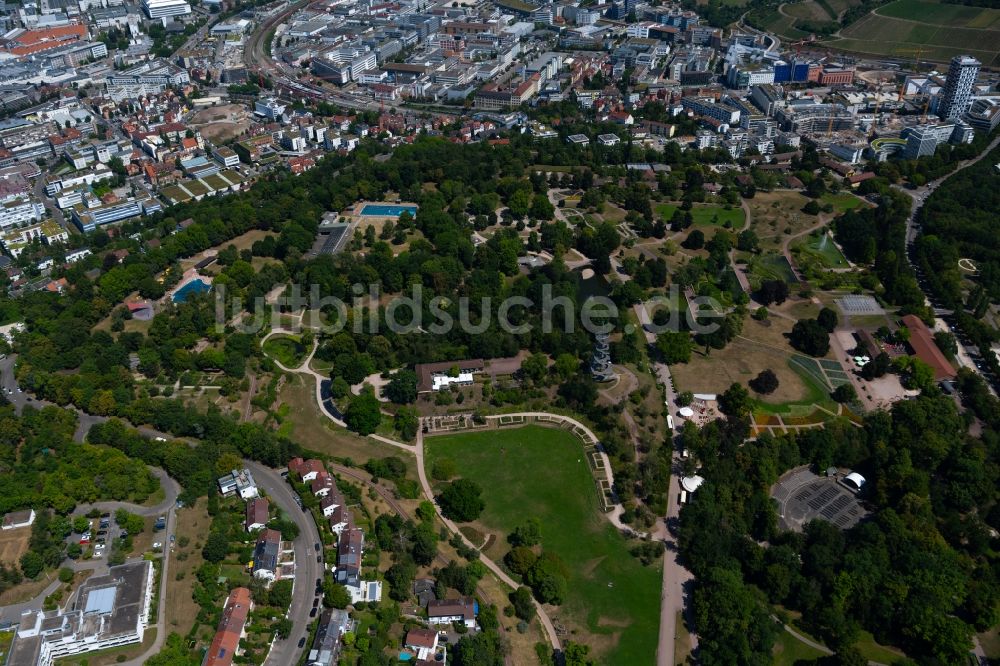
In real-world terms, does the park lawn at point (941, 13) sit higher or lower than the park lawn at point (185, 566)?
higher

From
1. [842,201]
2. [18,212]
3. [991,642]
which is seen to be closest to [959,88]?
[842,201]

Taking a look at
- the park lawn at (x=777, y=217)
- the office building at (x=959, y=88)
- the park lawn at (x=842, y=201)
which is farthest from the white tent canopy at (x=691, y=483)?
the office building at (x=959, y=88)

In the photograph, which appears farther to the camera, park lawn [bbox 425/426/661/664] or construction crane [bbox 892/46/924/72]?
construction crane [bbox 892/46/924/72]

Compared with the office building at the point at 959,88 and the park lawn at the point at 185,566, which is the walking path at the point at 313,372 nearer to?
the park lawn at the point at 185,566

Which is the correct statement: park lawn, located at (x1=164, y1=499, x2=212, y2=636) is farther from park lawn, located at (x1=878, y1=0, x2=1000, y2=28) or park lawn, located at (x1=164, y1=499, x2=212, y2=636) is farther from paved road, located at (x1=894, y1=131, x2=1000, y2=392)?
park lawn, located at (x1=878, y1=0, x2=1000, y2=28)

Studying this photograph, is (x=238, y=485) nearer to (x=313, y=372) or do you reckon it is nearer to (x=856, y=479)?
(x=313, y=372)

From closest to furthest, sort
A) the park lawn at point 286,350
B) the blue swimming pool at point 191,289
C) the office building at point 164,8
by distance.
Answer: the park lawn at point 286,350, the blue swimming pool at point 191,289, the office building at point 164,8

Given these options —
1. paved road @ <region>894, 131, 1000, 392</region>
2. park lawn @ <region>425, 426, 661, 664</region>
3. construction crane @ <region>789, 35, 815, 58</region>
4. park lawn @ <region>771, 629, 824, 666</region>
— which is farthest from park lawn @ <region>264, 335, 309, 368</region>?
construction crane @ <region>789, 35, 815, 58</region>

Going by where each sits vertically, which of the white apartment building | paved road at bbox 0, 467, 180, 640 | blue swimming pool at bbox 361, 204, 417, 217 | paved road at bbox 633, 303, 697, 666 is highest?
the white apartment building
